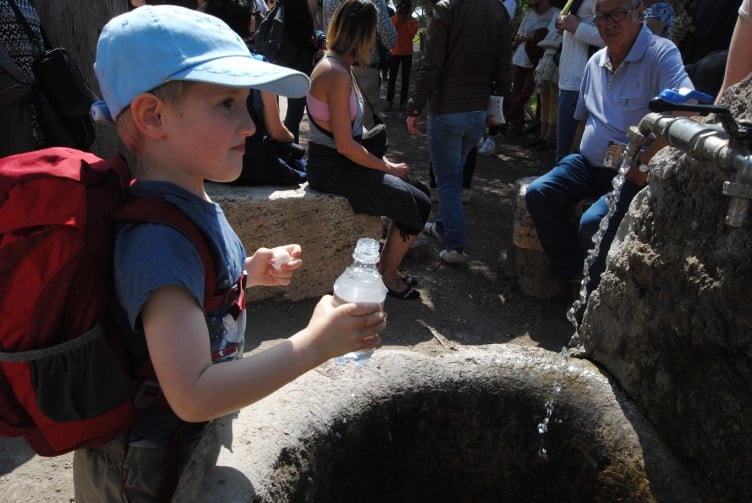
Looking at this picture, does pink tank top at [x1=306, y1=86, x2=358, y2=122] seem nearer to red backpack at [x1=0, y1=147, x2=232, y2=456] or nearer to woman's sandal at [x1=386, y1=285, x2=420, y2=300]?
woman's sandal at [x1=386, y1=285, x2=420, y2=300]

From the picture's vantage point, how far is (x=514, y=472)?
6.34 ft

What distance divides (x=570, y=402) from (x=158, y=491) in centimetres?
110

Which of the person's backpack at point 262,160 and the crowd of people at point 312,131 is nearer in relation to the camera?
the crowd of people at point 312,131

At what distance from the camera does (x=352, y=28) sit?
3.84 metres

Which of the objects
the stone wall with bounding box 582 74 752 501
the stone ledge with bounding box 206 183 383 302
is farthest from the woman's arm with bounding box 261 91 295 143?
the stone wall with bounding box 582 74 752 501

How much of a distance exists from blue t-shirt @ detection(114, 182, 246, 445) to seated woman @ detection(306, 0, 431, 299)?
256 cm

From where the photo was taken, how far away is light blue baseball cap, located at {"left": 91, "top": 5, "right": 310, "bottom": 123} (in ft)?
3.93

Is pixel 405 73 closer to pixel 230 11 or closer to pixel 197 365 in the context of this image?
pixel 230 11

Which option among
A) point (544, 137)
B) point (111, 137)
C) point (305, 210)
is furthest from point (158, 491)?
point (544, 137)

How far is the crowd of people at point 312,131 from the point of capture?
115 centimetres

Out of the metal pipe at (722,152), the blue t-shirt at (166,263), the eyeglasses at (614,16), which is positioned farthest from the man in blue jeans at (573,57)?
the blue t-shirt at (166,263)

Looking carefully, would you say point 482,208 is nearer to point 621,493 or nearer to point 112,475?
point 621,493

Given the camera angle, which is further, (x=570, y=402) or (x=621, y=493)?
(x=570, y=402)

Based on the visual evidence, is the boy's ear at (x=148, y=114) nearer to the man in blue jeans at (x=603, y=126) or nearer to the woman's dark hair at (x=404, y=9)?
the man in blue jeans at (x=603, y=126)
